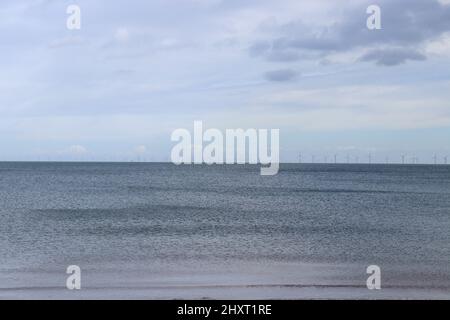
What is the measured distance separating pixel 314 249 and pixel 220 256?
615 cm

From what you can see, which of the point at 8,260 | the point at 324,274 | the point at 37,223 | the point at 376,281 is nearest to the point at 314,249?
→ the point at 324,274

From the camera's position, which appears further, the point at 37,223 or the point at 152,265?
the point at 37,223

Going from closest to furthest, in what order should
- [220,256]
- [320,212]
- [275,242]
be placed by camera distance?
[220,256] < [275,242] < [320,212]

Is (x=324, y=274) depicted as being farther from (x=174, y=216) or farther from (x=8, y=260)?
(x=174, y=216)

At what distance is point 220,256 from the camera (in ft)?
95.7

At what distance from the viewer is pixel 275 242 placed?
35.4 metres

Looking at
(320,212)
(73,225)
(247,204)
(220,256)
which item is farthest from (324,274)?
(247,204)
